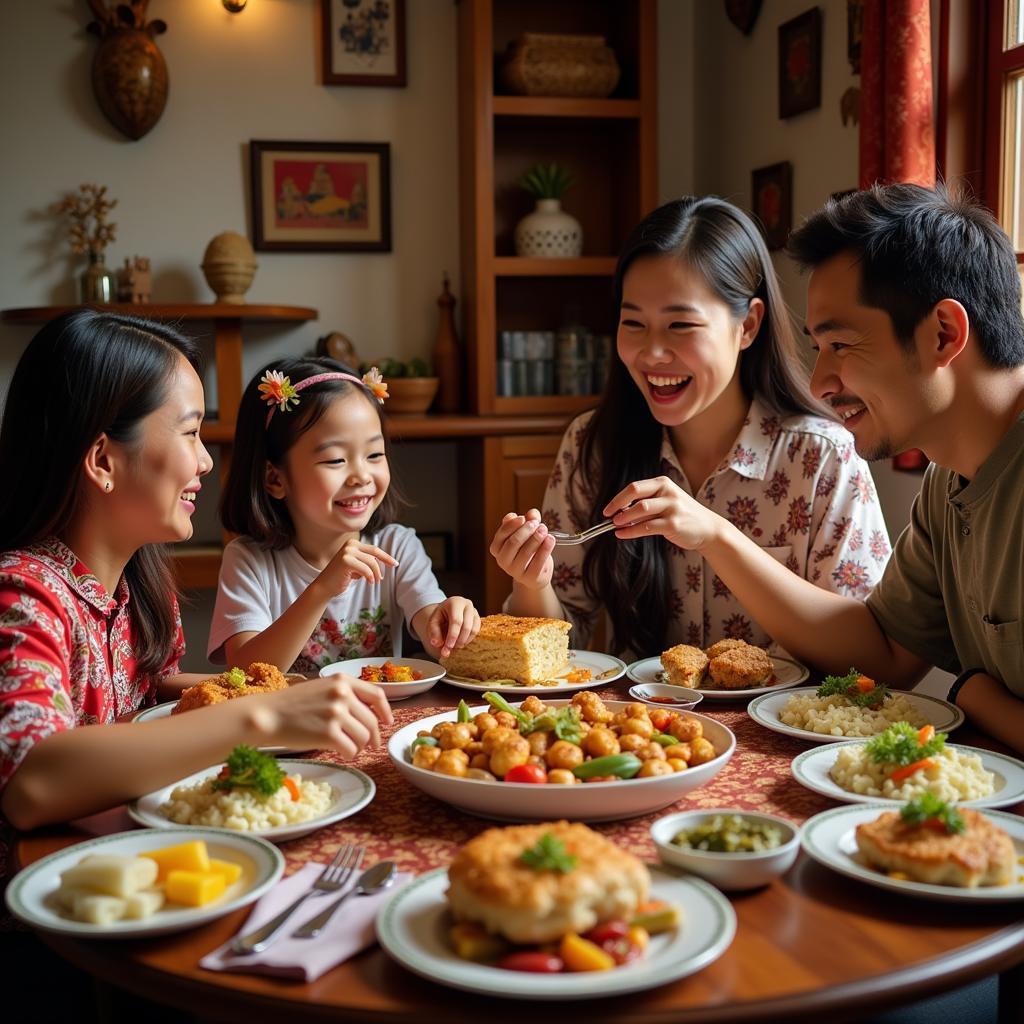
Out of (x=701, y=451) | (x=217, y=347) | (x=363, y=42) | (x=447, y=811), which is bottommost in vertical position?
(x=447, y=811)

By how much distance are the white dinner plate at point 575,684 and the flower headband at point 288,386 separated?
0.70 metres

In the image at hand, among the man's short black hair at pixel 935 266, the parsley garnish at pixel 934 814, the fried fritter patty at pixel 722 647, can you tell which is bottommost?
the fried fritter patty at pixel 722 647

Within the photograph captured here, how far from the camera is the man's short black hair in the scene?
1.74 meters

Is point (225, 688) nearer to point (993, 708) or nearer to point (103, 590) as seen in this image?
point (103, 590)

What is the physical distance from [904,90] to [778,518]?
119 centimetres

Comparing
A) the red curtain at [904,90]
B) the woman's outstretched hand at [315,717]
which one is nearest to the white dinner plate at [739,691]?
the woman's outstretched hand at [315,717]

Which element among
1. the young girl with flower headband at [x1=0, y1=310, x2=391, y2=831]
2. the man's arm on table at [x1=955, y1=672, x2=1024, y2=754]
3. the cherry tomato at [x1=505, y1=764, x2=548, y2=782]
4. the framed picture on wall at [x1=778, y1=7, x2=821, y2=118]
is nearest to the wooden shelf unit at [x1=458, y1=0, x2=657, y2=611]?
the framed picture on wall at [x1=778, y1=7, x2=821, y2=118]

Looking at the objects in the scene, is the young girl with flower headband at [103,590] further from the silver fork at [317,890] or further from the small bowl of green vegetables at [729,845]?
the small bowl of green vegetables at [729,845]

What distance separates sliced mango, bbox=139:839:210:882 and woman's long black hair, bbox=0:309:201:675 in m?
0.78

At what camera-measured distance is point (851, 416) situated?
1.89 m

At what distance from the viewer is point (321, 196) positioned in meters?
4.41

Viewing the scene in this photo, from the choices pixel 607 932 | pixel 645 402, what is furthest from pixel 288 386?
pixel 607 932

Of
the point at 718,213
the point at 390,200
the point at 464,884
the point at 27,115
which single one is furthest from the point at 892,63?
the point at 27,115

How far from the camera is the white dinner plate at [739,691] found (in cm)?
182
